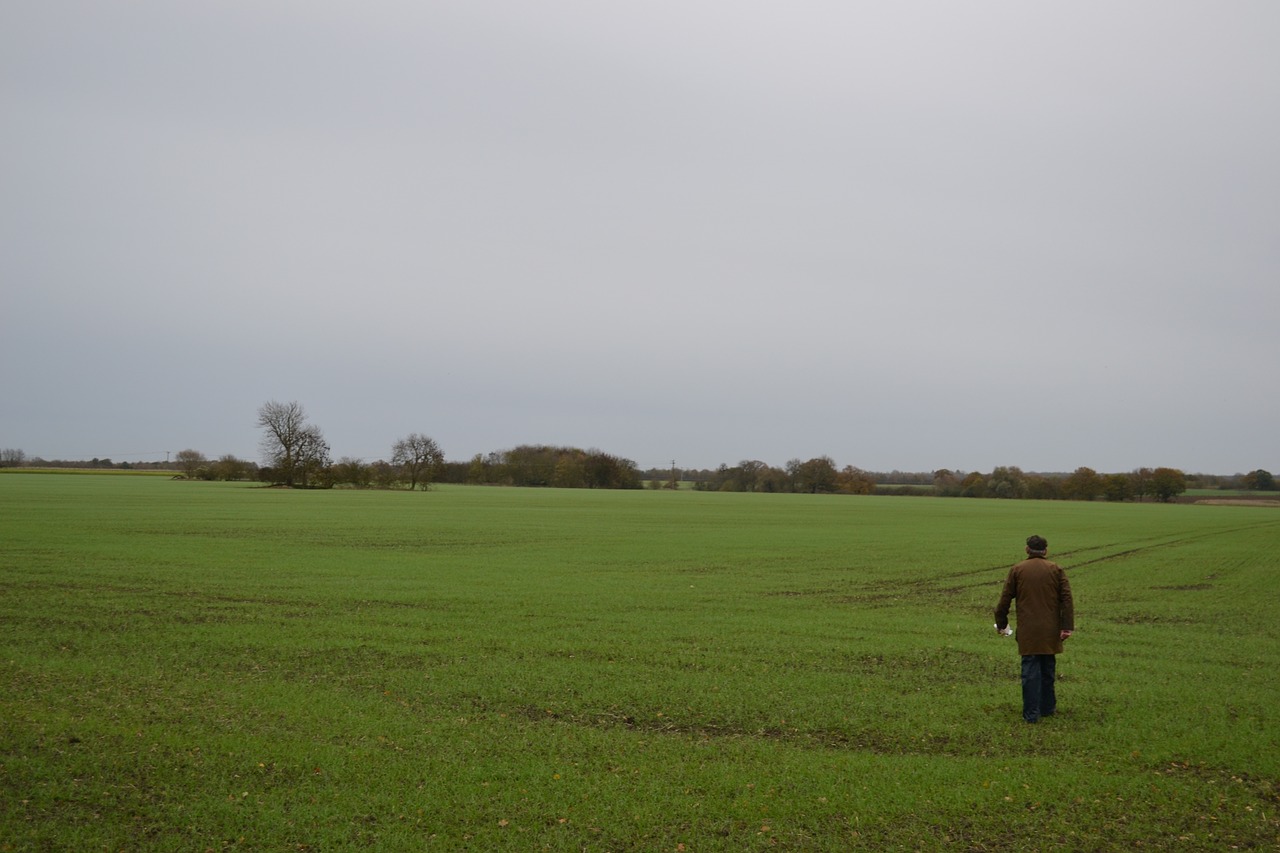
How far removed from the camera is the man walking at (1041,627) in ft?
33.8

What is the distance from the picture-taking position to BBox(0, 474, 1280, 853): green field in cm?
717

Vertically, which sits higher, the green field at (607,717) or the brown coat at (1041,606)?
the brown coat at (1041,606)

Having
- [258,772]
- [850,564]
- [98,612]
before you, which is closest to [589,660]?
[258,772]

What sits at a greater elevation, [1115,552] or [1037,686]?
[1037,686]

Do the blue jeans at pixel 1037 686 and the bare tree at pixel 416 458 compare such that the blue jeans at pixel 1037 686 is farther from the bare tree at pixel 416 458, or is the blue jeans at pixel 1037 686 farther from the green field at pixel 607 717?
the bare tree at pixel 416 458

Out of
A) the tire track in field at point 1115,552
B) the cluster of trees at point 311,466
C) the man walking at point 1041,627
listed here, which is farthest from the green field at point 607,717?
the cluster of trees at point 311,466

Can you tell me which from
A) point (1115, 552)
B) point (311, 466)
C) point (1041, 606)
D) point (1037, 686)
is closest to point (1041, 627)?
point (1041, 606)

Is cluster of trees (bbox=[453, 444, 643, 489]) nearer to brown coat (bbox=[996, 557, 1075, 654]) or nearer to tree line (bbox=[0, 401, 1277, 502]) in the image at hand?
tree line (bbox=[0, 401, 1277, 502])

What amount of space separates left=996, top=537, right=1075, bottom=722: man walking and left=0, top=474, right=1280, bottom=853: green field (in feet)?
1.07

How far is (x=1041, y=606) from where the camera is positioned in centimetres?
1036

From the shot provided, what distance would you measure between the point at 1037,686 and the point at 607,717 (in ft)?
16.8

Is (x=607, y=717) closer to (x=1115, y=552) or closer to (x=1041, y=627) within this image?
(x=1041, y=627)

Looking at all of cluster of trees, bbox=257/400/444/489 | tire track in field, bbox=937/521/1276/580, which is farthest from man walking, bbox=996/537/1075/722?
cluster of trees, bbox=257/400/444/489

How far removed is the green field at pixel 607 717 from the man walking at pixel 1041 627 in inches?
12.8
